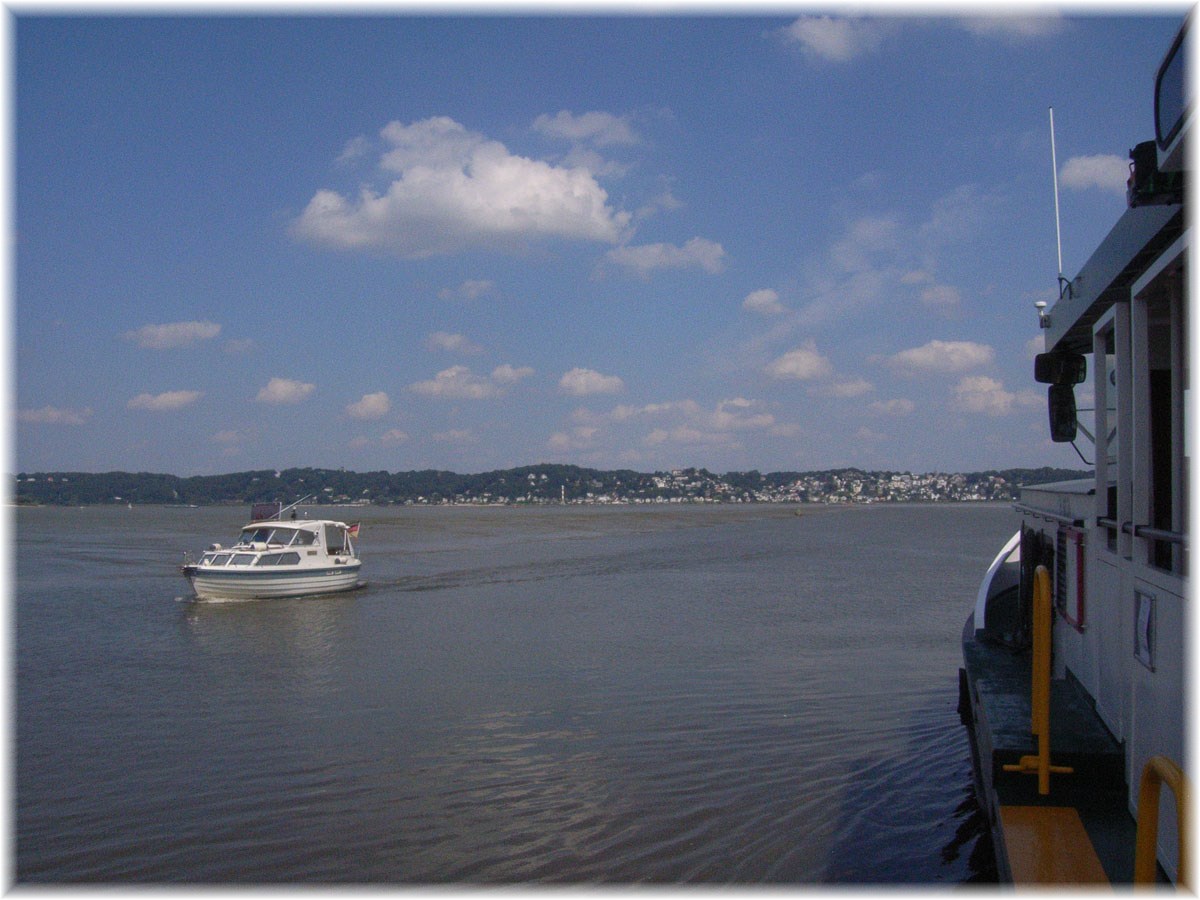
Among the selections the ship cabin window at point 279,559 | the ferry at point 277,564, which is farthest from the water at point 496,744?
the ship cabin window at point 279,559

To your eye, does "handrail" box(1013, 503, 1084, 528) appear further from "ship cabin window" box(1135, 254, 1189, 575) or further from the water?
the water

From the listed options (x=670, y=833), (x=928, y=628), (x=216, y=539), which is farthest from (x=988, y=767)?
(x=216, y=539)

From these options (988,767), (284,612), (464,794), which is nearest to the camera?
(988,767)

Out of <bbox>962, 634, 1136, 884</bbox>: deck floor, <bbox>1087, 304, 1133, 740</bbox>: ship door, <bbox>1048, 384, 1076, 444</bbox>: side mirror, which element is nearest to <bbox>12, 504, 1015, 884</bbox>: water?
<bbox>962, 634, 1136, 884</bbox>: deck floor

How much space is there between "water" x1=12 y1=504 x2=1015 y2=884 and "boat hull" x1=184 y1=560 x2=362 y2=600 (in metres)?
0.81

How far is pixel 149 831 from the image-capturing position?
8.88m

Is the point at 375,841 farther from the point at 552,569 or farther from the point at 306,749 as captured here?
the point at 552,569

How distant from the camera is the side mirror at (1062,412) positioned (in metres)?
8.84

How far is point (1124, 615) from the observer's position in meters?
5.51

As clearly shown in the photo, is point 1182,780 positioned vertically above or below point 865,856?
above

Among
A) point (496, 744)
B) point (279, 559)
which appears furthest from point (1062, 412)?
point (279, 559)

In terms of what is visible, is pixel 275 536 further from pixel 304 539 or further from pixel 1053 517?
pixel 1053 517

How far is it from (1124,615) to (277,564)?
2711cm

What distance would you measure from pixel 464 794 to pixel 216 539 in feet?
219
